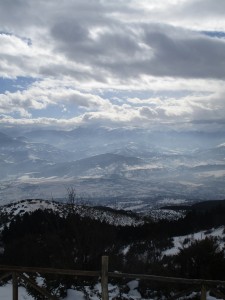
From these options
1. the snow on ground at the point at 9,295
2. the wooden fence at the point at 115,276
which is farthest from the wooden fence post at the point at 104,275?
the snow on ground at the point at 9,295

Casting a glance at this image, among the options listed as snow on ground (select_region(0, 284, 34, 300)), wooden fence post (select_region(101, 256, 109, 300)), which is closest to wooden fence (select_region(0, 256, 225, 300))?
wooden fence post (select_region(101, 256, 109, 300))

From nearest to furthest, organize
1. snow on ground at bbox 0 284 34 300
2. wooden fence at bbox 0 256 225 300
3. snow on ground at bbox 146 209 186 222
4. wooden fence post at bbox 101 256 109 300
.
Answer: wooden fence at bbox 0 256 225 300 < wooden fence post at bbox 101 256 109 300 < snow on ground at bbox 0 284 34 300 < snow on ground at bbox 146 209 186 222

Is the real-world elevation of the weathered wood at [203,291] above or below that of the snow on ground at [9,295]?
above

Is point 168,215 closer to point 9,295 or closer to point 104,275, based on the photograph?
point 9,295

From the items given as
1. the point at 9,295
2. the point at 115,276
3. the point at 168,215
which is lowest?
the point at 9,295

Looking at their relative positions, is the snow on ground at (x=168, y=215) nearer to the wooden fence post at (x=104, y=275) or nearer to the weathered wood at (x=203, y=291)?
the wooden fence post at (x=104, y=275)

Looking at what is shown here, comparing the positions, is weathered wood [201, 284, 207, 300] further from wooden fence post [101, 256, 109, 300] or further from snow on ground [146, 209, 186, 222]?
snow on ground [146, 209, 186, 222]

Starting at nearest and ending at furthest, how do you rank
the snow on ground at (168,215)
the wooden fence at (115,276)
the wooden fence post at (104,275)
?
the wooden fence at (115,276)
the wooden fence post at (104,275)
the snow on ground at (168,215)

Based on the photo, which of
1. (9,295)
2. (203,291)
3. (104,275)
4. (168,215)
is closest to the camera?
(203,291)

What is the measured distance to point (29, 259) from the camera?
28438 mm

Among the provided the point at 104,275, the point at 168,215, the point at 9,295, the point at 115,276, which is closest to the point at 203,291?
the point at 115,276

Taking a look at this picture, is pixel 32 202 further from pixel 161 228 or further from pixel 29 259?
pixel 29 259

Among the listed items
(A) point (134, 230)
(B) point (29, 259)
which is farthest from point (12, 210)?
(B) point (29, 259)

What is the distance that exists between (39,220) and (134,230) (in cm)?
1840
